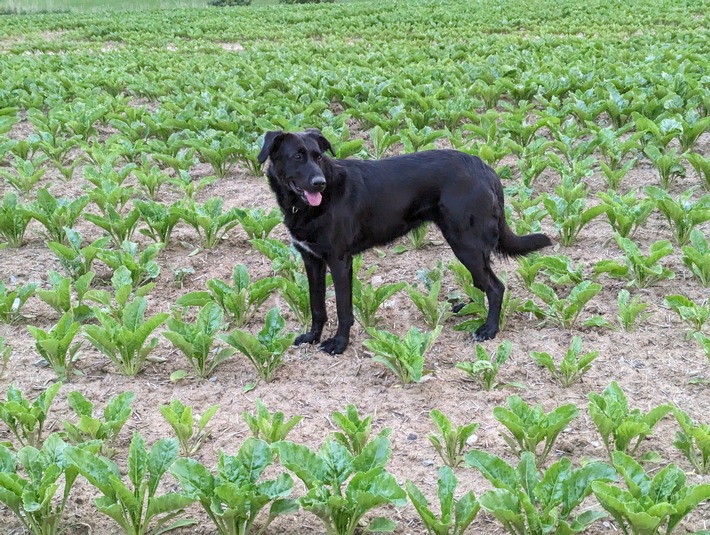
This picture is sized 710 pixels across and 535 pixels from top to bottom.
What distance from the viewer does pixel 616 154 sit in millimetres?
7457

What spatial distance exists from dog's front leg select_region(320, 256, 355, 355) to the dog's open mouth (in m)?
0.42

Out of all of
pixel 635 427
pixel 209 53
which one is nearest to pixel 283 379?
pixel 635 427

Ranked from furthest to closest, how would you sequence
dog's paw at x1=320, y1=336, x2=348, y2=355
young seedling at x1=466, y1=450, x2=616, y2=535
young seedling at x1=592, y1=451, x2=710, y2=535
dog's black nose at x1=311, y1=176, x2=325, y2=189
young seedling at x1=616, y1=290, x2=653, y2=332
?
dog's paw at x1=320, y1=336, x2=348, y2=355 < young seedling at x1=616, y1=290, x2=653, y2=332 < dog's black nose at x1=311, y1=176, x2=325, y2=189 < young seedling at x1=466, y1=450, x2=616, y2=535 < young seedling at x1=592, y1=451, x2=710, y2=535

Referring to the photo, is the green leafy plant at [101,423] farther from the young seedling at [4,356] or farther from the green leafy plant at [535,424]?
the green leafy plant at [535,424]

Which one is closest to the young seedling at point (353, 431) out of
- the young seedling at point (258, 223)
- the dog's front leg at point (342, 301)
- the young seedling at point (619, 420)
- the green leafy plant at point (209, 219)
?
the young seedling at point (619, 420)

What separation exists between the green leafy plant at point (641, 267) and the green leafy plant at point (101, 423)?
3306mm

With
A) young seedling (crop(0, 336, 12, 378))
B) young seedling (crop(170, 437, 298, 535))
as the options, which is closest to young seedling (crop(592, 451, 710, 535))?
young seedling (crop(170, 437, 298, 535))

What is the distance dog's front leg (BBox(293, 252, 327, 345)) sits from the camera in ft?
16.3

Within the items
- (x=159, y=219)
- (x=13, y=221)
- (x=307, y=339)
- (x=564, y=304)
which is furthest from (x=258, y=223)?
(x=564, y=304)

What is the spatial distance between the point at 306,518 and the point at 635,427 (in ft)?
5.11

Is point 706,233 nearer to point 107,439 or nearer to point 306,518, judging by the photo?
point 306,518

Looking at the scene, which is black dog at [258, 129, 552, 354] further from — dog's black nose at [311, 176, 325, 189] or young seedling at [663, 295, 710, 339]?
young seedling at [663, 295, 710, 339]

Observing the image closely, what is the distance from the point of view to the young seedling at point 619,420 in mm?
3429

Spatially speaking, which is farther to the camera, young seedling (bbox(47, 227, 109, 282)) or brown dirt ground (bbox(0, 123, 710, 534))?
young seedling (bbox(47, 227, 109, 282))
